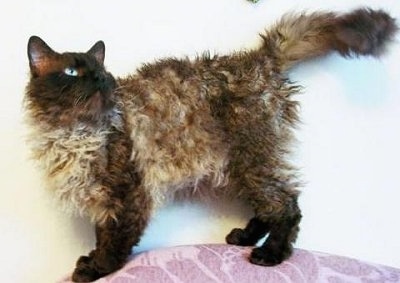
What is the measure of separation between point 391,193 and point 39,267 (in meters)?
0.95

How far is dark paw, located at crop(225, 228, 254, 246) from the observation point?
1.31 m

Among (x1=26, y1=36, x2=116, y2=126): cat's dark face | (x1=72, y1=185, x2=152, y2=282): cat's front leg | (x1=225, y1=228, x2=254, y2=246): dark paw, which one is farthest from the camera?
(x1=225, y1=228, x2=254, y2=246): dark paw

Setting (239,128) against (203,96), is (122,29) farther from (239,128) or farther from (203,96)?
(239,128)

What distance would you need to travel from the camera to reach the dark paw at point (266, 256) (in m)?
1.20

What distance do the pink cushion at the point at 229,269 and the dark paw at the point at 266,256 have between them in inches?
0.5

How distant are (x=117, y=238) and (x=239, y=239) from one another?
1.07 feet

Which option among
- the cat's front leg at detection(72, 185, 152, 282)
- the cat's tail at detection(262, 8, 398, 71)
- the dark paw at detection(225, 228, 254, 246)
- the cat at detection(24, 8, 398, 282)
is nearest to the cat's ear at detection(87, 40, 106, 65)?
the cat at detection(24, 8, 398, 282)

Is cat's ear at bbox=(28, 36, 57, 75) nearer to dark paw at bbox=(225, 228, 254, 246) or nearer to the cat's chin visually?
the cat's chin

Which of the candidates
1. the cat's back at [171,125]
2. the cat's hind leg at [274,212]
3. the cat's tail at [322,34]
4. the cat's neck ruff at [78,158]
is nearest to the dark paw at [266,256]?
the cat's hind leg at [274,212]

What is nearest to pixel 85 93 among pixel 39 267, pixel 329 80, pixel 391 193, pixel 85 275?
pixel 85 275

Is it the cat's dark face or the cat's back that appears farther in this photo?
the cat's back

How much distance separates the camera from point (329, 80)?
137 centimetres

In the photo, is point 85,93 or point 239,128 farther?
point 239,128

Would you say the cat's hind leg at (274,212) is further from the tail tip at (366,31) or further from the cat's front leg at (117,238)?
the tail tip at (366,31)
